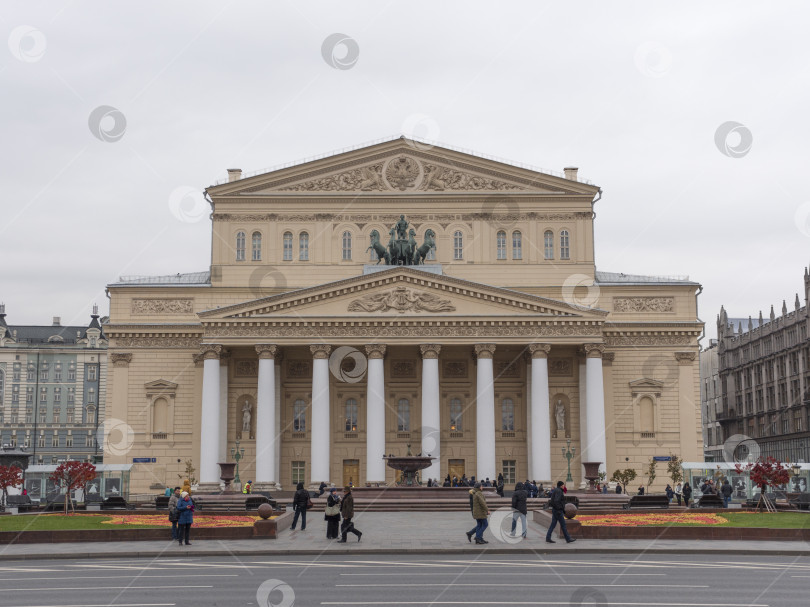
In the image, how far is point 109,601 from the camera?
1795cm

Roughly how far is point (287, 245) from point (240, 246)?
3160 mm

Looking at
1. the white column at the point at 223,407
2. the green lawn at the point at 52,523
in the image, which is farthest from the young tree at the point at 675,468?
the green lawn at the point at 52,523

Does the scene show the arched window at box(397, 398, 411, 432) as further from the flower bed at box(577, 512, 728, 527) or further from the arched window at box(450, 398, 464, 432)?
the flower bed at box(577, 512, 728, 527)

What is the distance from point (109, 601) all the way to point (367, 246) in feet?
172

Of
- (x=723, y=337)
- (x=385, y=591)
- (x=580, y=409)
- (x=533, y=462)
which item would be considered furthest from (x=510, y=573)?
(x=723, y=337)

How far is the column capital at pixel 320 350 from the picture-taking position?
62.6m

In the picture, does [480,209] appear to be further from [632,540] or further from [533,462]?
[632,540]

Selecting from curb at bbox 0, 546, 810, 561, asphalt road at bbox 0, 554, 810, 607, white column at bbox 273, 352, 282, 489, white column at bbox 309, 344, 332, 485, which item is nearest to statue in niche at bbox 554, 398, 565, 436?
white column at bbox 309, 344, 332, 485

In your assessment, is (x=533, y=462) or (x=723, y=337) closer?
(x=533, y=462)

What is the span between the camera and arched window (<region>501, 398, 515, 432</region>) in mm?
67750

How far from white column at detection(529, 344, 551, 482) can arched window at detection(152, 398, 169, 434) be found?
23689 mm

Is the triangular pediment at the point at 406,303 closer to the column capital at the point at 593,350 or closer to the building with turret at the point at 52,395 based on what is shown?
the column capital at the point at 593,350

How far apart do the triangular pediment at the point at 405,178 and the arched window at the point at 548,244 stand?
9.32ft

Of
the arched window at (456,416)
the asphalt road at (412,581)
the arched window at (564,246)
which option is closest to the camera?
the asphalt road at (412,581)
